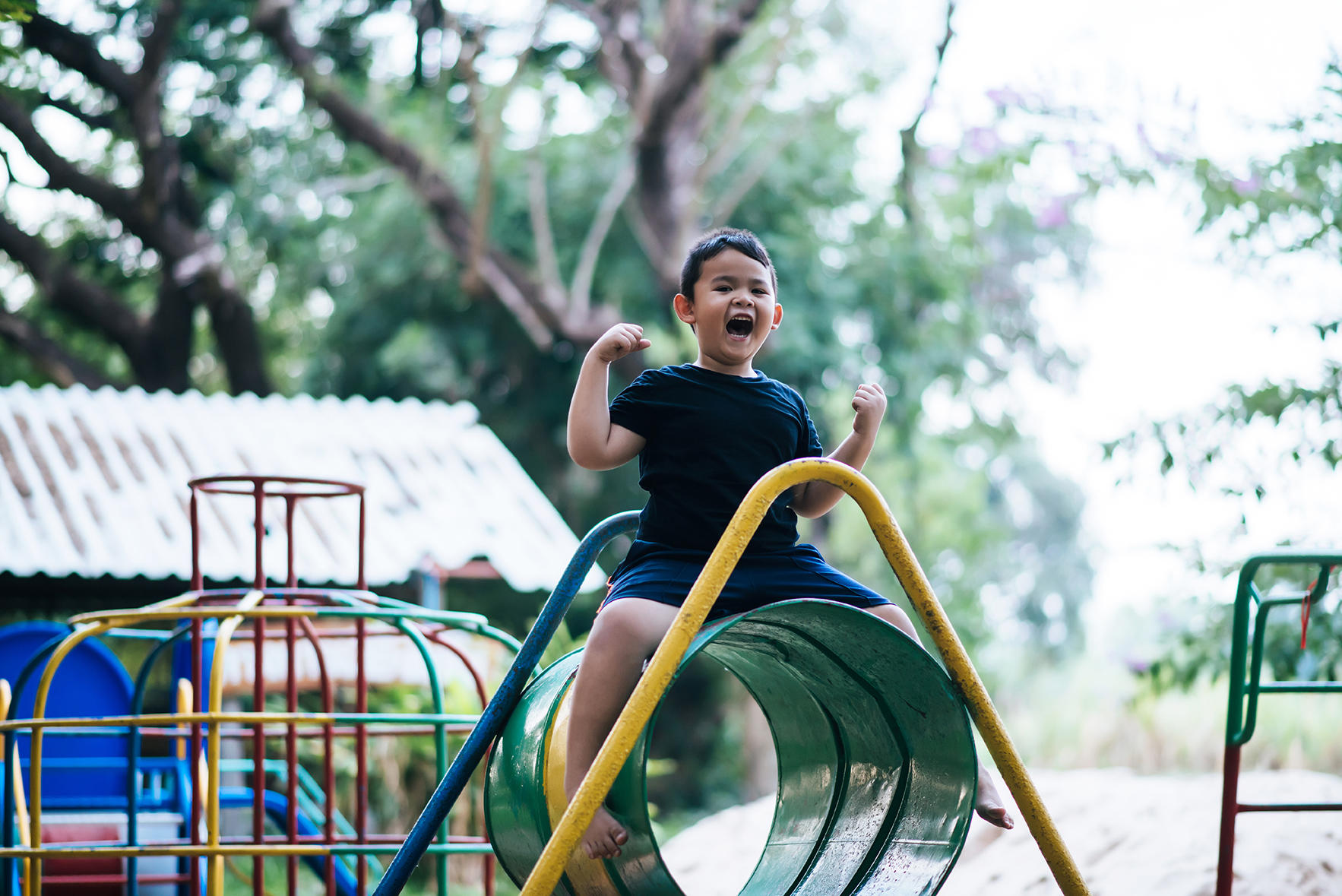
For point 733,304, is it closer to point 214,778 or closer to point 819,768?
point 819,768

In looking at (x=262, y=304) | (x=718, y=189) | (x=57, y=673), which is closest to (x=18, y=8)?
(x=57, y=673)

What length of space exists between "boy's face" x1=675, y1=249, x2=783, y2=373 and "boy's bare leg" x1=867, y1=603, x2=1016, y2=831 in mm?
613

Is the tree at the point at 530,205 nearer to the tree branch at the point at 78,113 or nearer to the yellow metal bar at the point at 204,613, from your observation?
the tree branch at the point at 78,113

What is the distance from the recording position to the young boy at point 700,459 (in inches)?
95.2

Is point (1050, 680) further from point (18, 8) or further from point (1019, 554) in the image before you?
point (18, 8)

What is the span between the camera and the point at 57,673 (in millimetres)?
5957

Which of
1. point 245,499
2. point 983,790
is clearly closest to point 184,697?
point 983,790

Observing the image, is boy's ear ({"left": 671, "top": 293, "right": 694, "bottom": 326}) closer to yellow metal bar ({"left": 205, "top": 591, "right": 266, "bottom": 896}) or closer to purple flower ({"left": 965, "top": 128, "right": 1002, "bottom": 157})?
yellow metal bar ({"left": 205, "top": 591, "right": 266, "bottom": 896})

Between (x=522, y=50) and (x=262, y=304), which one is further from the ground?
(x=262, y=304)

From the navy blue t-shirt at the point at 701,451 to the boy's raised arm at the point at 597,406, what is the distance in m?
0.10

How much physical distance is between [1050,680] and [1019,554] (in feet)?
9.48

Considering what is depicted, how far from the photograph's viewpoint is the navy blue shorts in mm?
2461

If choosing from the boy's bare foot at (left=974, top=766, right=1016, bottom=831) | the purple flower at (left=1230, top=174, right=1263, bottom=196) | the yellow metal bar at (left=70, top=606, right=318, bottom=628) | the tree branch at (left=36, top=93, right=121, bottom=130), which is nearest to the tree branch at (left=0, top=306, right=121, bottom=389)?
the tree branch at (left=36, top=93, right=121, bottom=130)

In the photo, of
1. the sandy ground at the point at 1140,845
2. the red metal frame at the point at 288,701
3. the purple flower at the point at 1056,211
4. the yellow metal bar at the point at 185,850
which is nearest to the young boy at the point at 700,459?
the yellow metal bar at the point at 185,850
